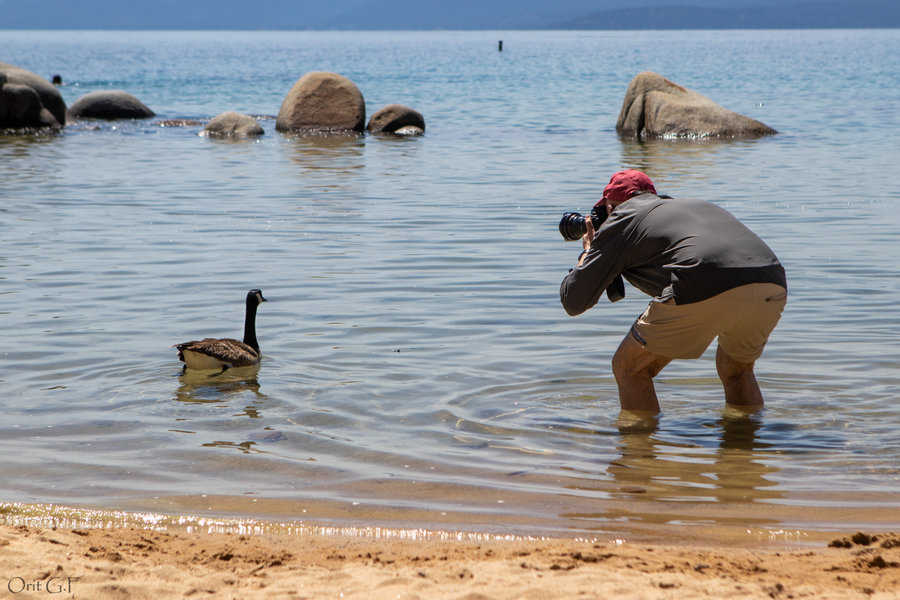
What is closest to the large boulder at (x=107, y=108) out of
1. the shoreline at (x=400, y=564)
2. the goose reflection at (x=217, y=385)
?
the goose reflection at (x=217, y=385)

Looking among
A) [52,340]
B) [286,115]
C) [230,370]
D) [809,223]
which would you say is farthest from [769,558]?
[286,115]

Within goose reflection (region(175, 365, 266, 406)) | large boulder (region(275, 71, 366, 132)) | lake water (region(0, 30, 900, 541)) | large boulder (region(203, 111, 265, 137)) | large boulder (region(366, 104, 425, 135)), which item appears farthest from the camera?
large boulder (region(275, 71, 366, 132))

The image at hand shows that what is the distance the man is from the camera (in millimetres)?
6324

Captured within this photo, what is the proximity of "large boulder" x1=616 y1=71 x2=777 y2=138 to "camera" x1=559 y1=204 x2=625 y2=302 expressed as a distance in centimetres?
2063

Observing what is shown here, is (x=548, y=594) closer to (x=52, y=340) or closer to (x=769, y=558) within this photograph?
(x=769, y=558)

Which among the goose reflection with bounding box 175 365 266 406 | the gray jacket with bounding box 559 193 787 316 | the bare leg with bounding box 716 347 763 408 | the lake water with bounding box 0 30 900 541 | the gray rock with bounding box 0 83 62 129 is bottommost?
the goose reflection with bounding box 175 365 266 406

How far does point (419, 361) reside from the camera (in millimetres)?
9031

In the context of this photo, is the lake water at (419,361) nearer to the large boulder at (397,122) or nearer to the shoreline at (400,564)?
the shoreline at (400,564)

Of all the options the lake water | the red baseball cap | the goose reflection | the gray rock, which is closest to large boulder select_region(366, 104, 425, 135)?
the lake water

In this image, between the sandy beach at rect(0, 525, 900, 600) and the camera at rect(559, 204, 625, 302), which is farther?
the camera at rect(559, 204, 625, 302)

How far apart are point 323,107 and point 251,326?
21.3 meters

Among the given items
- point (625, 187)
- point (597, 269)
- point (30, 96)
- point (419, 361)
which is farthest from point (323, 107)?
point (597, 269)

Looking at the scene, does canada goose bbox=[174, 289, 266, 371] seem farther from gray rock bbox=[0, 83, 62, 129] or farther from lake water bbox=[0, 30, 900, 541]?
gray rock bbox=[0, 83, 62, 129]

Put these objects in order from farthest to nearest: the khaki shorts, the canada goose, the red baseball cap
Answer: the canada goose < the red baseball cap < the khaki shorts
